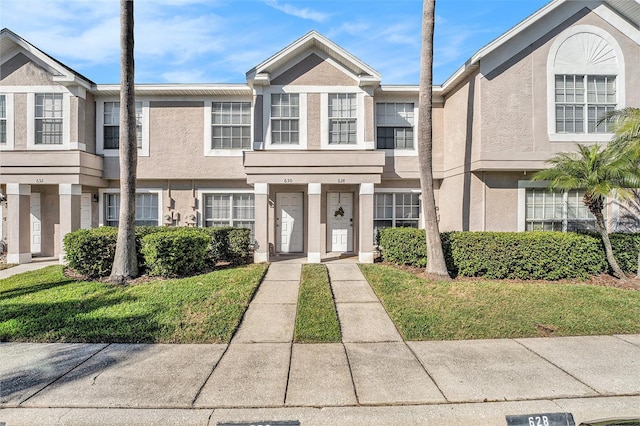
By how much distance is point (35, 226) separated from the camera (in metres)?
12.1

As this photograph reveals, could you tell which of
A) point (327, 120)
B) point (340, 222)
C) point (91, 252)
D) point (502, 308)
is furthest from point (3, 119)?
point (502, 308)

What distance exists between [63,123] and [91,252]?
229 inches

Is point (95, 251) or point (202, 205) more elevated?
point (202, 205)

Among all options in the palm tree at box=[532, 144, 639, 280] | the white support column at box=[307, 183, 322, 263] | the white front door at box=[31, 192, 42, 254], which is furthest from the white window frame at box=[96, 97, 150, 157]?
the palm tree at box=[532, 144, 639, 280]

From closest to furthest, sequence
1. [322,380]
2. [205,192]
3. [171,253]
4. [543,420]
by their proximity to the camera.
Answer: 1. [543,420]
2. [322,380]
3. [171,253]
4. [205,192]

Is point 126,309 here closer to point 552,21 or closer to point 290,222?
point 290,222

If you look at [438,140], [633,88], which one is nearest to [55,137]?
[438,140]

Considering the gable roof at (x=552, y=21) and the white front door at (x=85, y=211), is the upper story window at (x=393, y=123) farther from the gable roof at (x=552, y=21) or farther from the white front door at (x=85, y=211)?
the white front door at (x=85, y=211)

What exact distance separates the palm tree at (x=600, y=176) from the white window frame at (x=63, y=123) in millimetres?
15304

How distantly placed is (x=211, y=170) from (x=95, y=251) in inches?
184

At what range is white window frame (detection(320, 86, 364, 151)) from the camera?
1100cm

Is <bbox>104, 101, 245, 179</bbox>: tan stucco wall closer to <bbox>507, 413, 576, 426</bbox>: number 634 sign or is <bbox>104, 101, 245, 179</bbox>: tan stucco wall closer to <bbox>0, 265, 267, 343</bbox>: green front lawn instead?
<bbox>0, 265, 267, 343</bbox>: green front lawn

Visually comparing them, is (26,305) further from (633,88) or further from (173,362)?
(633,88)

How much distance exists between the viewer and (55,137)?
11.2 metres
